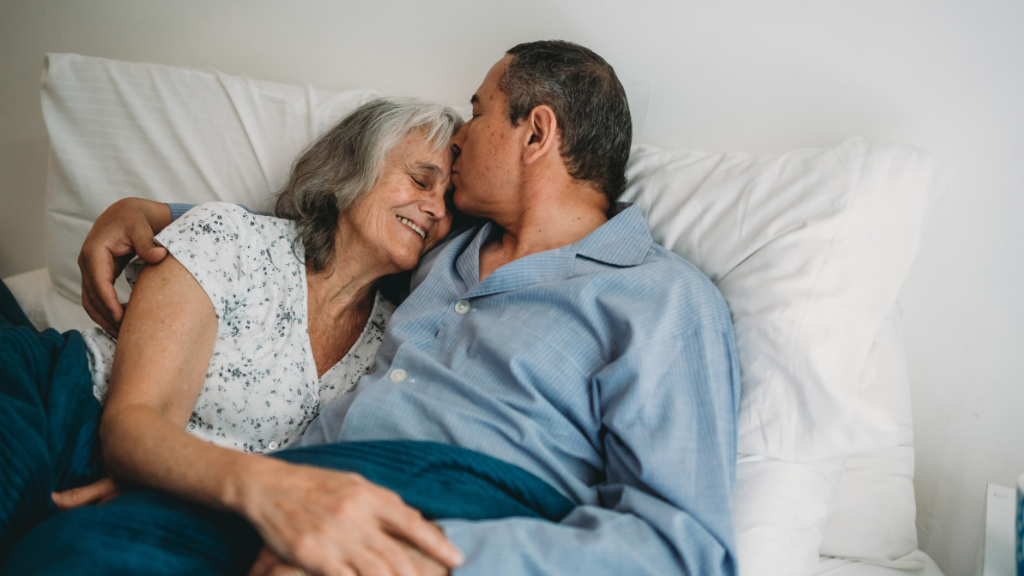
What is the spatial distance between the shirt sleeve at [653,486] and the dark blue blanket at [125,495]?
0.06 m

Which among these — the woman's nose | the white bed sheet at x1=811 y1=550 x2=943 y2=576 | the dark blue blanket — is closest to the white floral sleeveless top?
the dark blue blanket

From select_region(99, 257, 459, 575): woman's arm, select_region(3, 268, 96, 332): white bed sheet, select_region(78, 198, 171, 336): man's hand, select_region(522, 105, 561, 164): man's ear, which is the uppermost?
select_region(522, 105, 561, 164): man's ear

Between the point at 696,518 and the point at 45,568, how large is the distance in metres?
0.78

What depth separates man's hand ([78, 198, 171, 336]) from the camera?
1.08 meters

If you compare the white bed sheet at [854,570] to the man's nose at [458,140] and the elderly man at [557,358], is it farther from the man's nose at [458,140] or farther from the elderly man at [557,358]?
the man's nose at [458,140]

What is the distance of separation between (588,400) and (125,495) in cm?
67

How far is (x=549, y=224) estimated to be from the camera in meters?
1.23

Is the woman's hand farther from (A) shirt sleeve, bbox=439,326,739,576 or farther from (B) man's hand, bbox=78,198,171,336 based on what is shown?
(A) shirt sleeve, bbox=439,326,739,576

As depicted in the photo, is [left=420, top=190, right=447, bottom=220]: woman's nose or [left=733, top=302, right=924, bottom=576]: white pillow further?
[left=420, top=190, right=447, bottom=220]: woman's nose

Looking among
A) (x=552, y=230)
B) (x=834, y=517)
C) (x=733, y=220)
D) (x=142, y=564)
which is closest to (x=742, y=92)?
(x=733, y=220)

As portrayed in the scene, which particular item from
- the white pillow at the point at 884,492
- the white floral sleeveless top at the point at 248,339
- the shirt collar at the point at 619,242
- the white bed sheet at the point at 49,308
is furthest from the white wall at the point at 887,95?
the white bed sheet at the point at 49,308

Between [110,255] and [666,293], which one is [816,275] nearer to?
[666,293]

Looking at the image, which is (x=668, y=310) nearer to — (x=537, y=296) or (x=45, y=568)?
(x=537, y=296)

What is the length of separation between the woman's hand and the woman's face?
0.59 m
